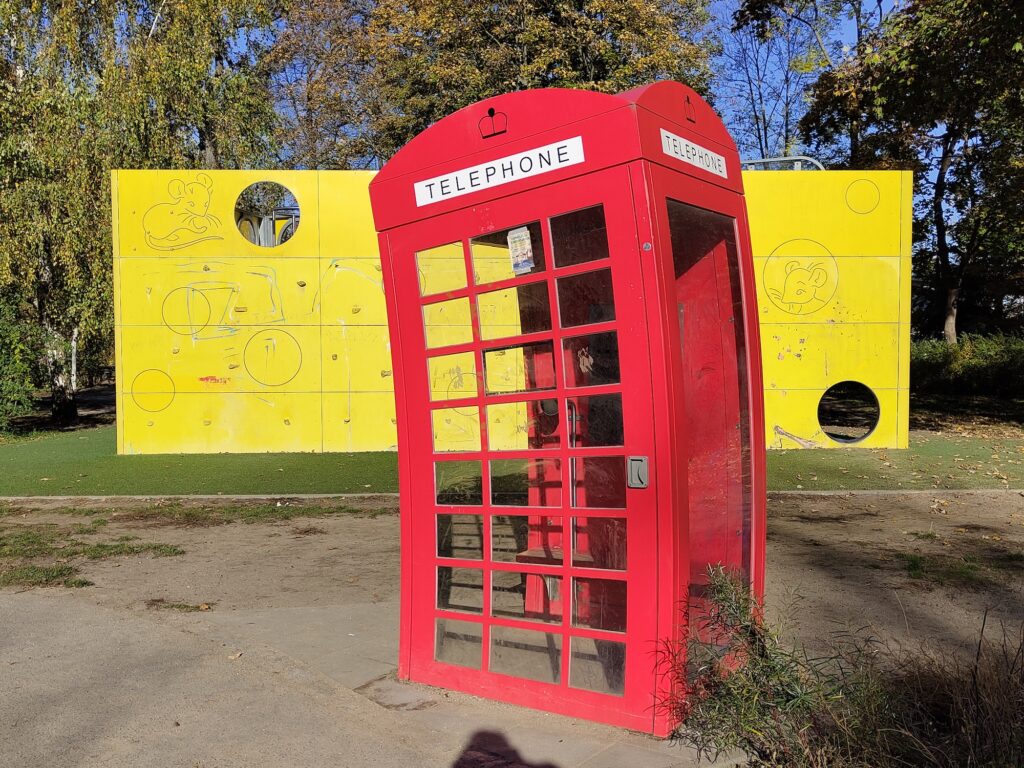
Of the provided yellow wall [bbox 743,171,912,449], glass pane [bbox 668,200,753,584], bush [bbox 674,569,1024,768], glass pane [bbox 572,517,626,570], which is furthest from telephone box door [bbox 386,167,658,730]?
yellow wall [bbox 743,171,912,449]

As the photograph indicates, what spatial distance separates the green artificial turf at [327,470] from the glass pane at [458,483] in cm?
692

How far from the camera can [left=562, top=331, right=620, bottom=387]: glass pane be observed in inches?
150

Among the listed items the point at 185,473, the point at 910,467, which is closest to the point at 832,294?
the point at 910,467

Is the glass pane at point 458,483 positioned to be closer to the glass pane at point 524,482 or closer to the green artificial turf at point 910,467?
the glass pane at point 524,482

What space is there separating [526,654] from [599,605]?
484 mm

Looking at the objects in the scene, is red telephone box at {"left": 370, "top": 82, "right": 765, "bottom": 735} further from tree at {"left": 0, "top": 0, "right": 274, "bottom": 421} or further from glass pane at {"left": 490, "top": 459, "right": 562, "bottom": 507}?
tree at {"left": 0, "top": 0, "right": 274, "bottom": 421}

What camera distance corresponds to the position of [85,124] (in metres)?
20.7

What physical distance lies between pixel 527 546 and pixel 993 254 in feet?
113

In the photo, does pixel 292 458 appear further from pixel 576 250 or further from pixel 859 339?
pixel 576 250

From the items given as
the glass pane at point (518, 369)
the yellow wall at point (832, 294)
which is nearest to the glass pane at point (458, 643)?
the glass pane at point (518, 369)

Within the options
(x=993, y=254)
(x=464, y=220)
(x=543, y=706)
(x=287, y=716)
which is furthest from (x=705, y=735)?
(x=993, y=254)

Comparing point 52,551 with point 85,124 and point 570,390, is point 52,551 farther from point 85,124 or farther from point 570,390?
point 85,124

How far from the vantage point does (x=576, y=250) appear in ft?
12.7

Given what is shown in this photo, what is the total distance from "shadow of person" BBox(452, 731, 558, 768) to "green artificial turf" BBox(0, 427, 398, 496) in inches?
289
